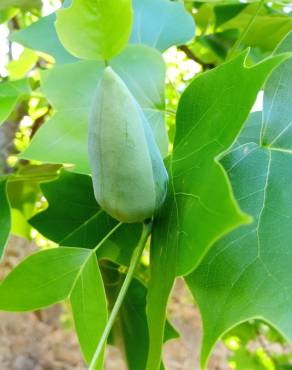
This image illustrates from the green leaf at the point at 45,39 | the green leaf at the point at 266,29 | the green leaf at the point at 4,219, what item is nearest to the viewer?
the green leaf at the point at 4,219

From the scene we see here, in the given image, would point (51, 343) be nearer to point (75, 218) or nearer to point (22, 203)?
point (22, 203)

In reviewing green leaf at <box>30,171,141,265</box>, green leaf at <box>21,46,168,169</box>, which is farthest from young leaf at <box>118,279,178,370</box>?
green leaf at <box>21,46,168,169</box>

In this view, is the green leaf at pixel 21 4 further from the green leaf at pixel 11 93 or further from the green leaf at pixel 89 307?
the green leaf at pixel 89 307

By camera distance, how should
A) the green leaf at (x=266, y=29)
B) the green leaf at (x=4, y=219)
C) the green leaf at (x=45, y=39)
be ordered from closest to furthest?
the green leaf at (x=4, y=219) → the green leaf at (x=45, y=39) → the green leaf at (x=266, y=29)

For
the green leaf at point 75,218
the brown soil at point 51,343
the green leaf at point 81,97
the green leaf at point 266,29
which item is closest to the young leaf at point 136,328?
the green leaf at point 75,218

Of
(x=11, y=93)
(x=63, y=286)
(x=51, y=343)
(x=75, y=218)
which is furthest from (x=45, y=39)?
(x=51, y=343)

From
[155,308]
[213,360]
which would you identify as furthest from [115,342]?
[213,360]
